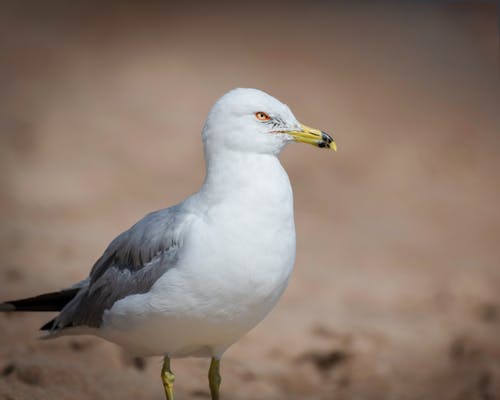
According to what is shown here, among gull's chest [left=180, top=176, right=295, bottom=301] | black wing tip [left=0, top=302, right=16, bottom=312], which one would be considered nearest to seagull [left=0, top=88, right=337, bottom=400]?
gull's chest [left=180, top=176, right=295, bottom=301]

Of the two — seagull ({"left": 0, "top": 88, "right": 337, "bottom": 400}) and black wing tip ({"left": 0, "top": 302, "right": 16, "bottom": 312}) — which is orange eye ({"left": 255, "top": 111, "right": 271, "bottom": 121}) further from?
black wing tip ({"left": 0, "top": 302, "right": 16, "bottom": 312})

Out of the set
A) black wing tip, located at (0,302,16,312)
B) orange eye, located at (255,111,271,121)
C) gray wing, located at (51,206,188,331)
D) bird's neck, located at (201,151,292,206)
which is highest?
orange eye, located at (255,111,271,121)

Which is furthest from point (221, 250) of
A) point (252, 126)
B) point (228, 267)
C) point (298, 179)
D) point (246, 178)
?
point (298, 179)

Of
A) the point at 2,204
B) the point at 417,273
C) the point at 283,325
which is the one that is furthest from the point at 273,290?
the point at 2,204

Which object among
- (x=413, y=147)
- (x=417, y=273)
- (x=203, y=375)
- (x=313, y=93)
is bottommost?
(x=203, y=375)

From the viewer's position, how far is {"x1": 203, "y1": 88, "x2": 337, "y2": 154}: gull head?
15.2 feet

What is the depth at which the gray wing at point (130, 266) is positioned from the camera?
468cm

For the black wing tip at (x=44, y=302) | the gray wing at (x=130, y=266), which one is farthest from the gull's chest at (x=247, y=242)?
the black wing tip at (x=44, y=302)

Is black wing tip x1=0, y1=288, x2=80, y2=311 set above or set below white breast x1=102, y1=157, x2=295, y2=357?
below

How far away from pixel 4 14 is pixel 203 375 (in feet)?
34.7

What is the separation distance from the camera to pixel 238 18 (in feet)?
51.6

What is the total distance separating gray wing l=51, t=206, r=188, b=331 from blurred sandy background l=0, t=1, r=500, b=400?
0.74 meters

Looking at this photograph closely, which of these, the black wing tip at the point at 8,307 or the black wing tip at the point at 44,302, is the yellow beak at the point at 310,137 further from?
the black wing tip at the point at 8,307

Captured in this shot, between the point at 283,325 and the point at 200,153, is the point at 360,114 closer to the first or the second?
the point at 200,153
